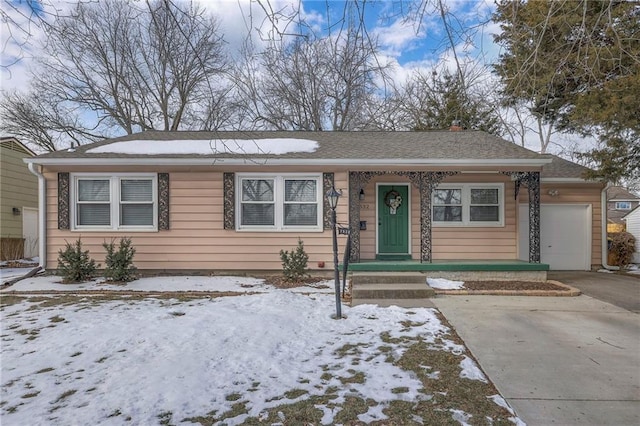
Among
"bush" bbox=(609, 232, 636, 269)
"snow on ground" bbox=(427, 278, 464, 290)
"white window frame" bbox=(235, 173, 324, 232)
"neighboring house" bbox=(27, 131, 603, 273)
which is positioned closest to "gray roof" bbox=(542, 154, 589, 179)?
"neighboring house" bbox=(27, 131, 603, 273)

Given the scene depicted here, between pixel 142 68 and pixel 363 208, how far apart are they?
13.6 metres

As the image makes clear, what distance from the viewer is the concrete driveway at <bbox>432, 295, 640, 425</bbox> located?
2.60m

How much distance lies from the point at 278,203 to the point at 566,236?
7.80 meters

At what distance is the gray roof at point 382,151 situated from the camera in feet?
24.5

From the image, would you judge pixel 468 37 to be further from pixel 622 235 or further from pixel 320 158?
pixel 622 235

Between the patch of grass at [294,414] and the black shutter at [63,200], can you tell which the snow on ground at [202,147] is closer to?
the black shutter at [63,200]

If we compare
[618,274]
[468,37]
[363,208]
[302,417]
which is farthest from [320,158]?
[618,274]

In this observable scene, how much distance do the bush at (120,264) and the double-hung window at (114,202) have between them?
69 centimetres

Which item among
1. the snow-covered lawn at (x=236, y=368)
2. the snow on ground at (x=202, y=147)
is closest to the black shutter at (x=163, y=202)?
the snow on ground at (x=202, y=147)

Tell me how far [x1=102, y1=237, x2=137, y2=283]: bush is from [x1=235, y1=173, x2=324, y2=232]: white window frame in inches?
90.7

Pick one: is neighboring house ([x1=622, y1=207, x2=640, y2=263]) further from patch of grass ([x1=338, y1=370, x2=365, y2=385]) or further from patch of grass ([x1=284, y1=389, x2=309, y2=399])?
patch of grass ([x1=284, y1=389, x2=309, y2=399])

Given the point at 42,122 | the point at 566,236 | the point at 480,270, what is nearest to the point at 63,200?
the point at 480,270

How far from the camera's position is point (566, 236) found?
30.7 ft

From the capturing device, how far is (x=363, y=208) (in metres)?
8.65
